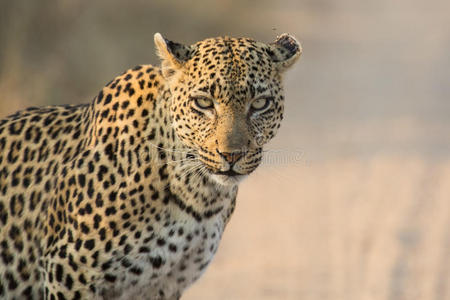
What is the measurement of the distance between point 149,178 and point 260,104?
74 cm

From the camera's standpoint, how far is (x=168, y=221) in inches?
225

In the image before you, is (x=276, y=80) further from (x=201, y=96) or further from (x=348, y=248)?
(x=348, y=248)

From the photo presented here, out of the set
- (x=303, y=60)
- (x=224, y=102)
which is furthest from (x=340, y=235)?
(x=303, y=60)

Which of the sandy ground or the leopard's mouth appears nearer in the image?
the leopard's mouth

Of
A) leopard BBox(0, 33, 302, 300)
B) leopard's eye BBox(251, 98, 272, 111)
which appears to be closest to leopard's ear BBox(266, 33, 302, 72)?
leopard BBox(0, 33, 302, 300)

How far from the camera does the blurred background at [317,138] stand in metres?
9.06

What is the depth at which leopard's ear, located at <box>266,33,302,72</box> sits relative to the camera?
225 inches

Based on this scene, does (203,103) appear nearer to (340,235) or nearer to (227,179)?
(227,179)

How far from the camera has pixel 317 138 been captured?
1294 cm

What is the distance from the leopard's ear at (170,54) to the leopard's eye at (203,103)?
229 mm

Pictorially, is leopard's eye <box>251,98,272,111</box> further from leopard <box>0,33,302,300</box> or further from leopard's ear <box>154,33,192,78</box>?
leopard's ear <box>154,33,192,78</box>

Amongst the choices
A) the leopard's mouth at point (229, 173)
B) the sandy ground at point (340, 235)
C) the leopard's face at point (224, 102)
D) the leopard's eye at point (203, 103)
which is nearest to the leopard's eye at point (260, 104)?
the leopard's face at point (224, 102)

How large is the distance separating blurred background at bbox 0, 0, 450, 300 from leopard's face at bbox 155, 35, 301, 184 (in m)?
0.45

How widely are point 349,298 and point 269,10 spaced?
11.0 meters
